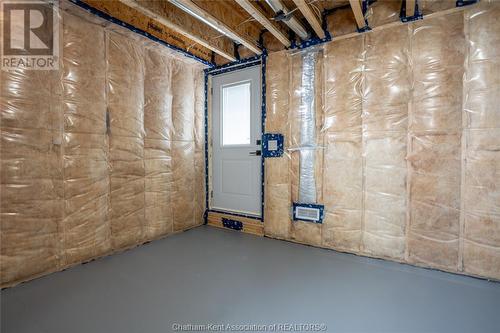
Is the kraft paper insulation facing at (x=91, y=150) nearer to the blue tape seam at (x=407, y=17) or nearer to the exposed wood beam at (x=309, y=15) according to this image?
the exposed wood beam at (x=309, y=15)

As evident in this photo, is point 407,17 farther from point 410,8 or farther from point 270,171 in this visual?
point 270,171

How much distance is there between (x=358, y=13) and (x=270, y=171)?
1.89 meters

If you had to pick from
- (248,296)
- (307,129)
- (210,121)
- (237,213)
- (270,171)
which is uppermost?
(210,121)

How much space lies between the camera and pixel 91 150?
239 centimetres

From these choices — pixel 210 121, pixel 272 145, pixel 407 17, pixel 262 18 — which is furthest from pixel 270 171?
pixel 407 17

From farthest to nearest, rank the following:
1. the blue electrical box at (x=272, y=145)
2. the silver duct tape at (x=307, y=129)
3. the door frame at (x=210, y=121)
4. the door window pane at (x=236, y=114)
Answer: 1. the door window pane at (x=236, y=114)
2. the door frame at (x=210, y=121)
3. the blue electrical box at (x=272, y=145)
4. the silver duct tape at (x=307, y=129)

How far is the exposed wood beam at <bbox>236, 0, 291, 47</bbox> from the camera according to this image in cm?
210

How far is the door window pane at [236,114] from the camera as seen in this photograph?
344cm

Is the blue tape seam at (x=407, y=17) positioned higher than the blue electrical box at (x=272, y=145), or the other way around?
the blue tape seam at (x=407, y=17)

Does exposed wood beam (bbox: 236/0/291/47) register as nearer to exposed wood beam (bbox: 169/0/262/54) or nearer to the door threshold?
exposed wood beam (bbox: 169/0/262/54)

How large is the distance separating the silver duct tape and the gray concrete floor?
0.77m

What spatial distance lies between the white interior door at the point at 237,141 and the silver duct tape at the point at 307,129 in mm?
625

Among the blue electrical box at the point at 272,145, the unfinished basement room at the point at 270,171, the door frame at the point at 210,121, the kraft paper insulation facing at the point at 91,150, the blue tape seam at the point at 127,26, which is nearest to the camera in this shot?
the unfinished basement room at the point at 270,171

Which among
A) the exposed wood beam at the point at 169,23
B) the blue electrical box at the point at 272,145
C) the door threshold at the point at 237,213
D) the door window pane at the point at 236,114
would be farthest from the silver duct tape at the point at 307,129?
the exposed wood beam at the point at 169,23
